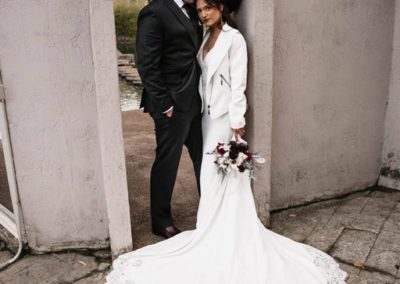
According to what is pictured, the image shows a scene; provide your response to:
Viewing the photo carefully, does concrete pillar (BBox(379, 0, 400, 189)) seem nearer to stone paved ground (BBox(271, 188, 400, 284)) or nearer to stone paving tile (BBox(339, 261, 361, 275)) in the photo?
stone paved ground (BBox(271, 188, 400, 284))

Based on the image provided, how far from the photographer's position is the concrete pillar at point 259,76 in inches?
143

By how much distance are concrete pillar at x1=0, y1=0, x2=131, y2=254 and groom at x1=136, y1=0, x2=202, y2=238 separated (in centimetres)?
29

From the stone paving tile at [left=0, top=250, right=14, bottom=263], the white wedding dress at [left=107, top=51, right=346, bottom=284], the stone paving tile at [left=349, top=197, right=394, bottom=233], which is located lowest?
the stone paving tile at [left=0, top=250, right=14, bottom=263]

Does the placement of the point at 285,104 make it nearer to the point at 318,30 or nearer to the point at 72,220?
the point at 318,30

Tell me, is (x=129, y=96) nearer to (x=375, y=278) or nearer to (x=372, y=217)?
(x=372, y=217)

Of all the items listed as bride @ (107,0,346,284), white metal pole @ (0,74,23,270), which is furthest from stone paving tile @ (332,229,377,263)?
white metal pole @ (0,74,23,270)

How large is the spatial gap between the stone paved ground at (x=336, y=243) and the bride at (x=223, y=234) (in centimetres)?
24

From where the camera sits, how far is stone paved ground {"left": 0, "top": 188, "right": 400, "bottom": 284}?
3.48m

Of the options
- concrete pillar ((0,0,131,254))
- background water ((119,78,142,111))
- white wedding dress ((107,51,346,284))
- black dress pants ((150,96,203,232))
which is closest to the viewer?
white wedding dress ((107,51,346,284))

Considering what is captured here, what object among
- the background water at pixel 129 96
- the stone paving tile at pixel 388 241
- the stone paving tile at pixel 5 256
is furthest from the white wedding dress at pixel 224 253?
the background water at pixel 129 96

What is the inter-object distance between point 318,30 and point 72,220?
2834 mm

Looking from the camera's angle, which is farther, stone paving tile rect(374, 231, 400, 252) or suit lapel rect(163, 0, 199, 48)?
stone paving tile rect(374, 231, 400, 252)

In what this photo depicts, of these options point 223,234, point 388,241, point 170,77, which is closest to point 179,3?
point 170,77

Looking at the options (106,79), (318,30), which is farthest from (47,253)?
(318,30)
